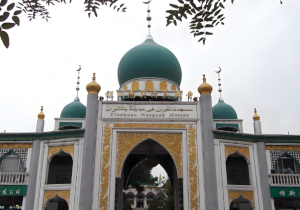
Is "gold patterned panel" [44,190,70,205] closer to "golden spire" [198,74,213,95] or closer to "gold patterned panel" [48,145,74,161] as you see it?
"gold patterned panel" [48,145,74,161]

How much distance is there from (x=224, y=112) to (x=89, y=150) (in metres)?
7.40

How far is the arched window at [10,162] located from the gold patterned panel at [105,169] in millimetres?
3318

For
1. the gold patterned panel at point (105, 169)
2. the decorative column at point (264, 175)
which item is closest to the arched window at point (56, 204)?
the gold patterned panel at point (105, 169)

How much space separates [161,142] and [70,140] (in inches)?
129

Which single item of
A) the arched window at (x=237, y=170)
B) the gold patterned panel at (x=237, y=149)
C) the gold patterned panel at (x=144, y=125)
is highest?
the gold patterned panel at (x=144, y=125)

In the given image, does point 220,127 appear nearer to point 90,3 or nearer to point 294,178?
point 294,178

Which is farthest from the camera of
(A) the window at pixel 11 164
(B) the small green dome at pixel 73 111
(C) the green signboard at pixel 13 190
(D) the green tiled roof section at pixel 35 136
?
(B) the small green dome at pixel 73 111

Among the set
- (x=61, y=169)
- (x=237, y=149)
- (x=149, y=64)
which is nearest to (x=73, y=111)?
(x=61, y=169)

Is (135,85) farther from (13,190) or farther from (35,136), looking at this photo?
(13,190)

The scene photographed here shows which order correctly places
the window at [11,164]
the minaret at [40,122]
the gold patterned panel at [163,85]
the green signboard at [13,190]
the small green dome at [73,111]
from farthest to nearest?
the small green dome at [73,111], the gold patterned panel at [163,85], the minaret at [40,122], the window at [11,164], the green signboard at [13,190]

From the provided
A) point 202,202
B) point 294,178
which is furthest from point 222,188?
point 294,178

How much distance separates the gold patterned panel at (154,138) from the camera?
10414mm

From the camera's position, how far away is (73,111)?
14.6 m

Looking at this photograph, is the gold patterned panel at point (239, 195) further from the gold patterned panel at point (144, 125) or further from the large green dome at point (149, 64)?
the large green dome at point (149, 64)
